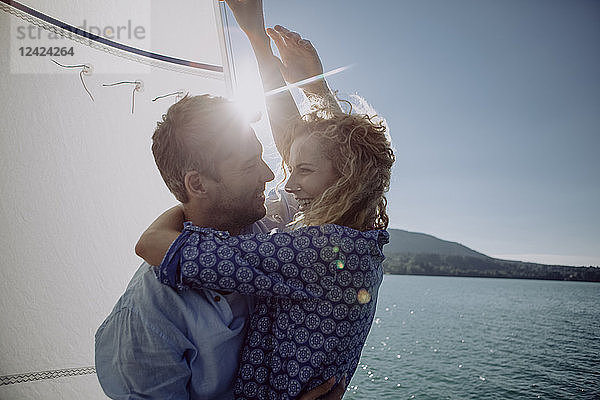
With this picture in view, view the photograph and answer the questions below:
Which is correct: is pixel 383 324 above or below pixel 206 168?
below

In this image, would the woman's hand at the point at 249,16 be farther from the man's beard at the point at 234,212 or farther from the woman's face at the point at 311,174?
the man's beard at the point at 234,212

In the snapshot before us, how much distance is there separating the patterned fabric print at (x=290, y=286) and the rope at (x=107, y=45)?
154 cm

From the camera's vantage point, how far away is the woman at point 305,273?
113cm

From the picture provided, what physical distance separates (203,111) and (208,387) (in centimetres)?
79

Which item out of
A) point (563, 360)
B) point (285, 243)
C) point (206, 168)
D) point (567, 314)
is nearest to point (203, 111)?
point (206, 168)

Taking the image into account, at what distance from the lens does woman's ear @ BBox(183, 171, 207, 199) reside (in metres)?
1.40

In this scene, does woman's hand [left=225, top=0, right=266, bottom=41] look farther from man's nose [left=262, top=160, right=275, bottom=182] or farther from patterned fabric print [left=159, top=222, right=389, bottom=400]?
patterned fabric print [left=159, top=222, right=389, bottom=400]

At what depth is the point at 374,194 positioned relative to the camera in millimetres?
1497

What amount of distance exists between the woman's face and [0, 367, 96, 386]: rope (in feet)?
5.19

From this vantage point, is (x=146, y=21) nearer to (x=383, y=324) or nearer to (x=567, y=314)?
(x=383, y=324)

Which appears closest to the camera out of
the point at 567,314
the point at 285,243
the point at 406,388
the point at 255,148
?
the point at 285,243

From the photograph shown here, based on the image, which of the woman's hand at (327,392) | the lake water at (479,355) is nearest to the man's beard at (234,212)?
the woman's hand at (327,392)

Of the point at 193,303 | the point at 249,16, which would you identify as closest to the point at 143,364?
the point at 193,303

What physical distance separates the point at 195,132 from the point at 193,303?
49 centimetres
